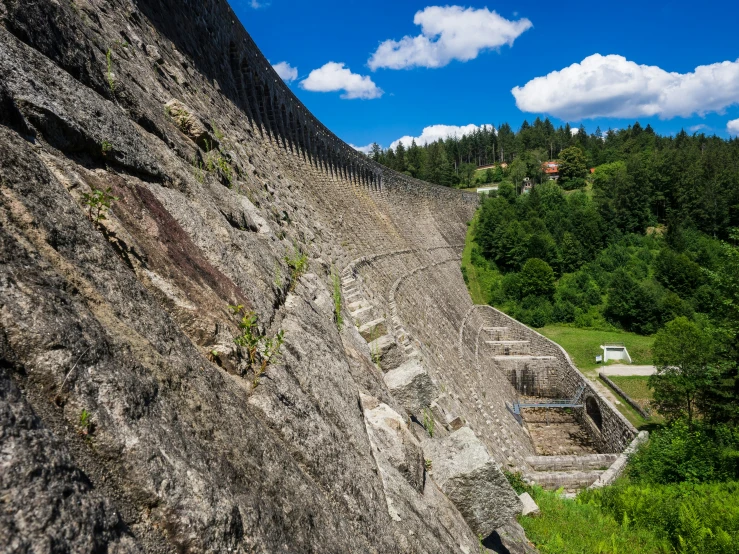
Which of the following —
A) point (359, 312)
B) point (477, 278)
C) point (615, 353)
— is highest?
point (359, 312)

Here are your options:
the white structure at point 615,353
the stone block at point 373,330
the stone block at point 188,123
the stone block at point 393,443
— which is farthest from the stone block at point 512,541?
the white structure at point 615,353

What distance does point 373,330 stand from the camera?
866 centimetres

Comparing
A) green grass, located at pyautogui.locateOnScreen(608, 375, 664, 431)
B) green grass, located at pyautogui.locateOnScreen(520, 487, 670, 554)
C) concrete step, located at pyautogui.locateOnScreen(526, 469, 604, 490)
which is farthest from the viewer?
green grass, located at pyautogui.locateOnScreen(608, 375, 664, 431)

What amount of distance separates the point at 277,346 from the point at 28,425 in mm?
2400

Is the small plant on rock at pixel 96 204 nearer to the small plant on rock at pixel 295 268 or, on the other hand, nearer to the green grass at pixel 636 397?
the small plant on rock at pixel 295 268

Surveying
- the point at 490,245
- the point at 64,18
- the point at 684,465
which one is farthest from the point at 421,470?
the point at 490,245

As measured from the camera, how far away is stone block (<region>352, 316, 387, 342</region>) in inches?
336

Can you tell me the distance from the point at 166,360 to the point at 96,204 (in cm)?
147

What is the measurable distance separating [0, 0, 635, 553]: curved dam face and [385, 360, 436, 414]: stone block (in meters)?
0.03

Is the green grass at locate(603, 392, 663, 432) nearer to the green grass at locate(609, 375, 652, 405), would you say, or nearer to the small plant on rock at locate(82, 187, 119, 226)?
the green grass at locate(609, 375, 652, 405)

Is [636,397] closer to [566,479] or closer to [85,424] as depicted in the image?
[566,479]

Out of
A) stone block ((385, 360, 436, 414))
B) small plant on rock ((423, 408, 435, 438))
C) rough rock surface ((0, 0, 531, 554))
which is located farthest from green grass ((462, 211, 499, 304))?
rough rock surface ((0, 0, 531, 554))

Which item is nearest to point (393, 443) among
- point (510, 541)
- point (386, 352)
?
point (386, 352)

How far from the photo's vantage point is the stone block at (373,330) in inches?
336
